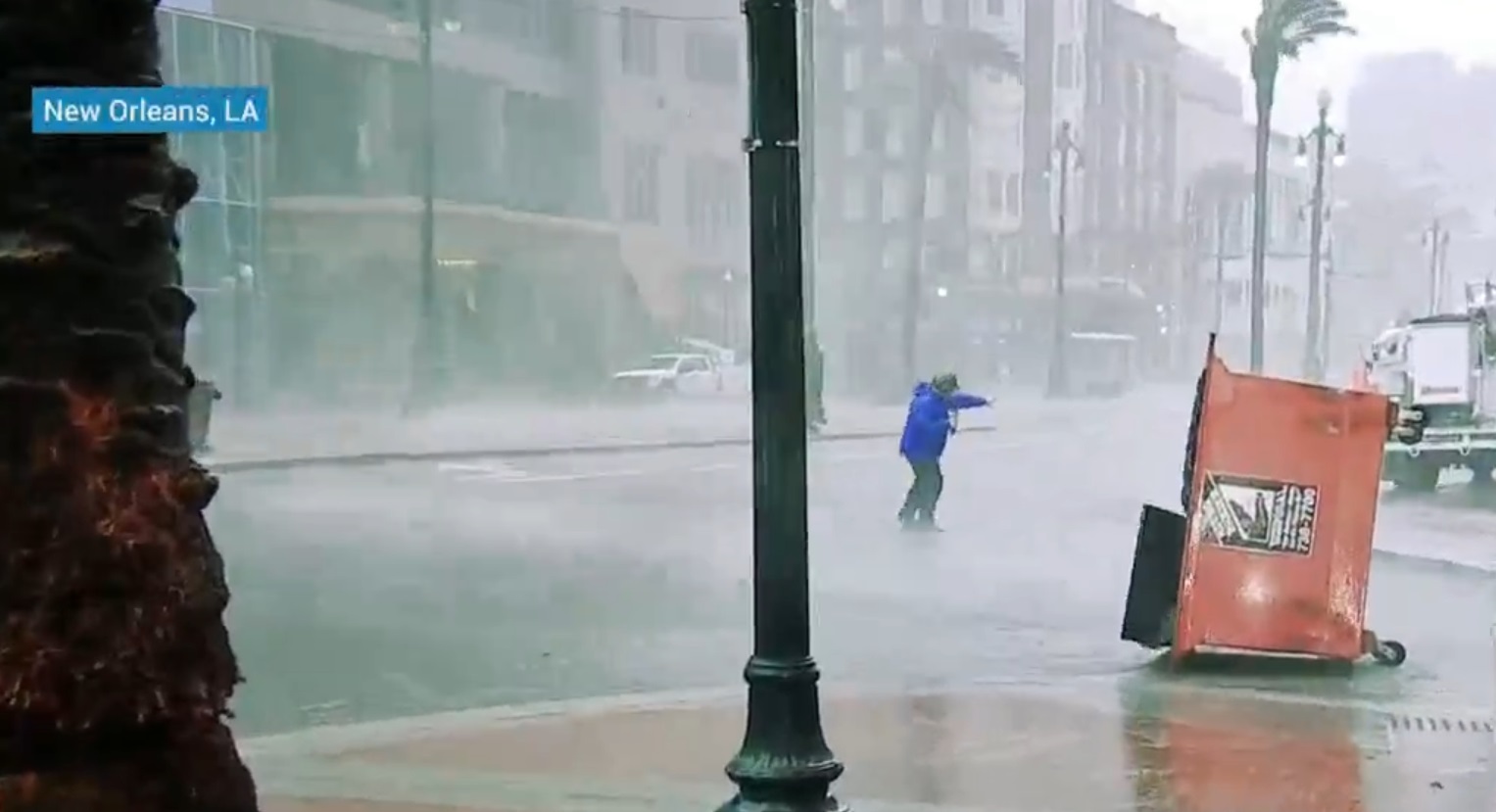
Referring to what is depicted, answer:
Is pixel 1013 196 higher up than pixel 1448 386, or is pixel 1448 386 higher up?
pixel 1013 196

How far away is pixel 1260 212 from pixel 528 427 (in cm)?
1175

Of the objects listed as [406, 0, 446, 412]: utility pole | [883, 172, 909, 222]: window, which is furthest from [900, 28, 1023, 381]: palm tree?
[406, 0, 446, 412]: utility pole

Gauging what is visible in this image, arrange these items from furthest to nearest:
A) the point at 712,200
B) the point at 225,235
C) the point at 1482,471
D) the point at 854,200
Result: 1. the point at 854,200
2. the point at 712,200
3. the point at 225,235
4. the point at 1482,471

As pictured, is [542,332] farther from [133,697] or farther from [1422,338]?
[133,697]

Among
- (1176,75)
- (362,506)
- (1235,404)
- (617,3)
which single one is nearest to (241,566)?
(362,506)

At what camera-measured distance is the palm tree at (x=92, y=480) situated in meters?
3.49

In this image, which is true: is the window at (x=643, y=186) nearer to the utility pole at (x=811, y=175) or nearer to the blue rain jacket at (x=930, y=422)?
the utility pole at (x=811, y=175)

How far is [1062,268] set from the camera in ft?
106

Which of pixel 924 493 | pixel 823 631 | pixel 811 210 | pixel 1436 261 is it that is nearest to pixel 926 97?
pixel 811 210

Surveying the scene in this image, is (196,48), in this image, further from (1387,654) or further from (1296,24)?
(1387,654)

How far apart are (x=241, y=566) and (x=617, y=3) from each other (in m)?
25.7

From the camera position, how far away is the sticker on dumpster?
9.87m

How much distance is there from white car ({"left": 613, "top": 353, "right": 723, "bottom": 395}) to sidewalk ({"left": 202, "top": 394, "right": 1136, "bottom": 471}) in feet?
1.70

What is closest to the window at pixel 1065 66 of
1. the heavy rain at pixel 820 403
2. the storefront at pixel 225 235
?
the heavy rain at pixel 820 403
